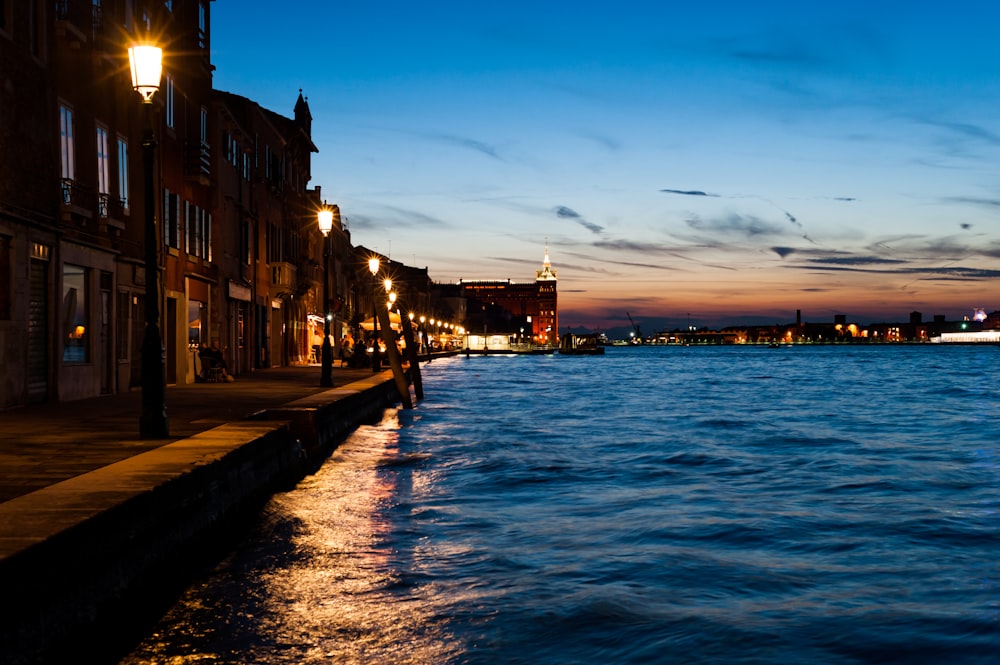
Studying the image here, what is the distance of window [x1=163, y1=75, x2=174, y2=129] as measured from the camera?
29234 mm

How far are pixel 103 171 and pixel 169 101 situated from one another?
6604mm

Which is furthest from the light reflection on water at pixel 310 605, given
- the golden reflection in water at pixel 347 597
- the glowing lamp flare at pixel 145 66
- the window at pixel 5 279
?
the window at pixel 5 279

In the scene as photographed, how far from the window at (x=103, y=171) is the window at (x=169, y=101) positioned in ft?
17.4

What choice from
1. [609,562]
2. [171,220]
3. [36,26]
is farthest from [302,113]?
[609,562]

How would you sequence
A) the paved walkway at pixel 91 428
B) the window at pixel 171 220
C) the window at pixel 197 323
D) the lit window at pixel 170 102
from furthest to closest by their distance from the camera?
the window at pixel 197 323, the lit window at pixel 170 102, the window at pixel 171 220, the paved walkway at pixel 91 428

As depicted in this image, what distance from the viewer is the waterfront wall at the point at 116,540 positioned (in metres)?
6.33

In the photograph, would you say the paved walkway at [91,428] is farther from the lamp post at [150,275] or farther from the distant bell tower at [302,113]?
the distant bell tower at [302,113]

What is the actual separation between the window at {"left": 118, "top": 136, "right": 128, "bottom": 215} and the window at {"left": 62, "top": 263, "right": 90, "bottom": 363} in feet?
9.35

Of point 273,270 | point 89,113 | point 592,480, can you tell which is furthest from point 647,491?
point 273,270

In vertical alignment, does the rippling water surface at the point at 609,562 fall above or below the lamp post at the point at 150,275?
below

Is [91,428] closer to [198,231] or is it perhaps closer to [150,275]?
[150,275]

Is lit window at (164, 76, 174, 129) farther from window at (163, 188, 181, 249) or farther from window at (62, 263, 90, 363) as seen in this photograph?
window at (62, 263, 90, 363)

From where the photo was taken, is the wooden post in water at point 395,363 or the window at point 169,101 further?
the wooden post in water at point 395,363

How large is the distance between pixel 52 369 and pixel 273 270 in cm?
2831
